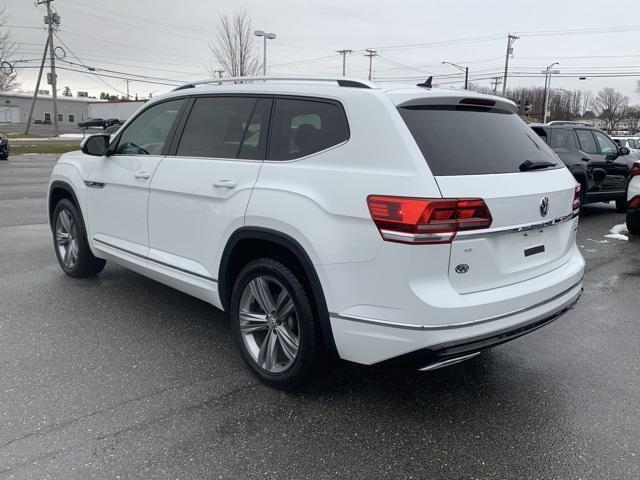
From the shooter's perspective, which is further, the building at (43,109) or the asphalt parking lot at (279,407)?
the building at (43,109)

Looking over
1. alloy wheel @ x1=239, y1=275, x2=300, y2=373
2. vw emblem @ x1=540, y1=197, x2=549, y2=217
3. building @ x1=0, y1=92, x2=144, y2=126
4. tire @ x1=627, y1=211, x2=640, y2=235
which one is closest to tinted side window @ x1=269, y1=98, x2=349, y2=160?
alloy wheel @ x1=239, y1=275, x2=300, y2=373

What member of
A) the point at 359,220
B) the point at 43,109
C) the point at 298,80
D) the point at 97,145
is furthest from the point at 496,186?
the point at 43,109

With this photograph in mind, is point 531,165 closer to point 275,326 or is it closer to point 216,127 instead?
point 275,326

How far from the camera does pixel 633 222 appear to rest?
8.69m

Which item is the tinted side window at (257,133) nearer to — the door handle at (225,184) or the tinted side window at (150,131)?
the door handle at (225,184)

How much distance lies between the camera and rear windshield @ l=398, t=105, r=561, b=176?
285 centimetres

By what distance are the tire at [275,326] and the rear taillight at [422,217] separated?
70cm

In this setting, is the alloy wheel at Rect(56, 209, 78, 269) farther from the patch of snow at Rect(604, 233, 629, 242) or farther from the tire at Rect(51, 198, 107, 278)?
the patch of snow at Rect(604, 233, 629, 242)

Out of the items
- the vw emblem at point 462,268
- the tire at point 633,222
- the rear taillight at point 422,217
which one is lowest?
the tire at point 633,222

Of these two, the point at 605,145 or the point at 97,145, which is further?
the point at 605,145

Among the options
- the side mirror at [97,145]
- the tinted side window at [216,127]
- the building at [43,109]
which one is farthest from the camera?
the building at [43,109]

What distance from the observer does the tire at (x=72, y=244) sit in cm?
534

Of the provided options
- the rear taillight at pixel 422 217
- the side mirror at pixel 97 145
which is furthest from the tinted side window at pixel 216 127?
the rear taillight at pixel 422 217

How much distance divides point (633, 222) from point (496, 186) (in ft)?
23.3
